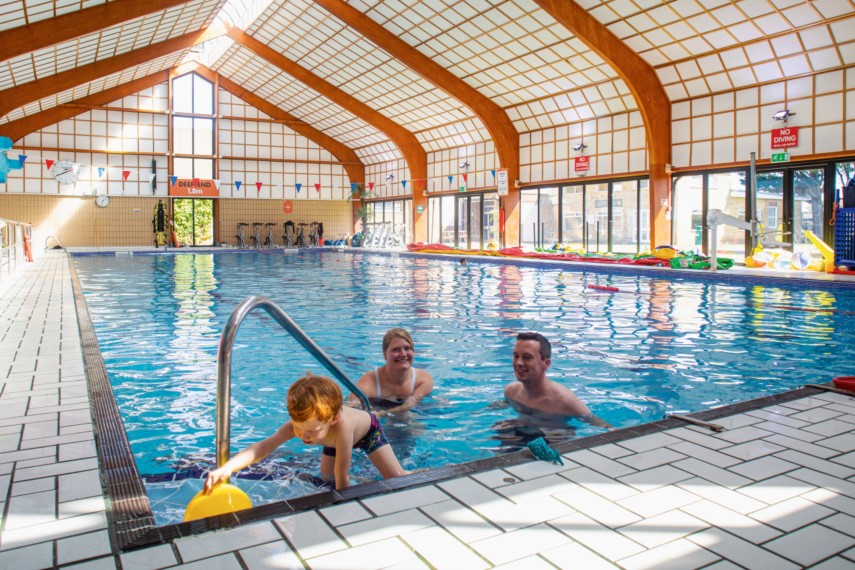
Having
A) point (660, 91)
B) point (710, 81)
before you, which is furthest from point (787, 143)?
point (660, 91)

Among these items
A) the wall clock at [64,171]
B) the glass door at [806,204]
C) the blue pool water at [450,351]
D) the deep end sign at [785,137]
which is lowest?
the blue pool water at [450,351]

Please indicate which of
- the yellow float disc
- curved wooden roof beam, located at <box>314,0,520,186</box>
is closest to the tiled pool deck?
the yellow float disc

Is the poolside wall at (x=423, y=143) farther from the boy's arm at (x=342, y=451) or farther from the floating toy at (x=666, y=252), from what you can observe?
→ the boy's arm at (x=342, y=451)

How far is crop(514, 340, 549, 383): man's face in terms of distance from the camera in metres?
3.64

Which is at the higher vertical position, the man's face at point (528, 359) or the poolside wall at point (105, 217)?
the poolside wall at point (105, 217)

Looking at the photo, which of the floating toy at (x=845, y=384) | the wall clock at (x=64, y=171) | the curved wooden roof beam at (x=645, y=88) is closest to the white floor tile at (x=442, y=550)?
the floating toy at (x=845, y=384)

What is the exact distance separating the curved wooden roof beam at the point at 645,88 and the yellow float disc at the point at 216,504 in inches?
557

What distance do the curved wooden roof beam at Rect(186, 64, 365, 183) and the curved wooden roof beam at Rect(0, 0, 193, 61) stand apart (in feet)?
45.4

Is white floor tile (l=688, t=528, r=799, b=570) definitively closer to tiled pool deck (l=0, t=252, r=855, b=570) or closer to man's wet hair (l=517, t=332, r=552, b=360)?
tiled pool deck (l=0, t=252, r=855, b=570)

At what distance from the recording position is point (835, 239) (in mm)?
12078

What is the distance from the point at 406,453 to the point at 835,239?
37.3ft

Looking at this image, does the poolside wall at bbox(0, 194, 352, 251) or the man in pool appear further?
the poolside wall at bbox(0, 194, 352, 251)

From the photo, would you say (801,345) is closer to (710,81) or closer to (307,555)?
(307,555)

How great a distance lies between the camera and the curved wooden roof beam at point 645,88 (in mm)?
14531
